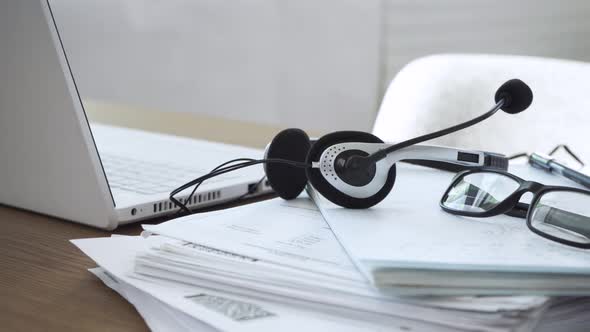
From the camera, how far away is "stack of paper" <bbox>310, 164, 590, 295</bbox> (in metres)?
0.41

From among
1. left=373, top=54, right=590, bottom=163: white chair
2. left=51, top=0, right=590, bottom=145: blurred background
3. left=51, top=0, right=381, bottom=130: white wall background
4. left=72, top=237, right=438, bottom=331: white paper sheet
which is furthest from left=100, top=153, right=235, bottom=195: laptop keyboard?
left=51, top=0, right=381, bottom=130: white wall background

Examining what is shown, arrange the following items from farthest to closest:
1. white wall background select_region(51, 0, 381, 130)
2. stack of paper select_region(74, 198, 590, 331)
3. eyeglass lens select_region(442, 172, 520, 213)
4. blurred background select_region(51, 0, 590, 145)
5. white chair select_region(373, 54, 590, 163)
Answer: white wall background select_region(51, 0, 381, 130)
blurred background select_region(51, 0, 590, 145)
white chair select_region(373, 54, 590, 163)
eyeglass lens select_region(442, 172, 520, 213)
stack of paper select_region(74, 198, 590, 331)

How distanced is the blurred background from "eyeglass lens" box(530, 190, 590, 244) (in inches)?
62.6

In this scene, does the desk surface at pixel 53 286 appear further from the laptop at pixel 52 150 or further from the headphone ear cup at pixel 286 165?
the headphone ear cup at pixel 286 165

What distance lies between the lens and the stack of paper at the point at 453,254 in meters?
0.41

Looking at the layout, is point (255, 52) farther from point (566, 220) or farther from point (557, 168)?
point (566, 220)

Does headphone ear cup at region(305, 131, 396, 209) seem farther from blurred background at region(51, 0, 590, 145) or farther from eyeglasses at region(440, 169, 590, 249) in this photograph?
blurred background at region(51, 0, 590, 145)

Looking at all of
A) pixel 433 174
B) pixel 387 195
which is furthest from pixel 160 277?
pixel 433 174

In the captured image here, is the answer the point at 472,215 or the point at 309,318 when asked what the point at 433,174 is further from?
the point at 309,318

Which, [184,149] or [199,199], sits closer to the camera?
[199,199]

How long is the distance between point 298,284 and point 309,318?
0.03 metres

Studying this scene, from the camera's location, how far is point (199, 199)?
2.51 ft

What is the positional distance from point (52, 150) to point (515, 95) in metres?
0.47

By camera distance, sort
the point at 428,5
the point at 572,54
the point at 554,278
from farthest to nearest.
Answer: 1. the point at 428,5
2. the point at 572,54
3. the point at 554,278
